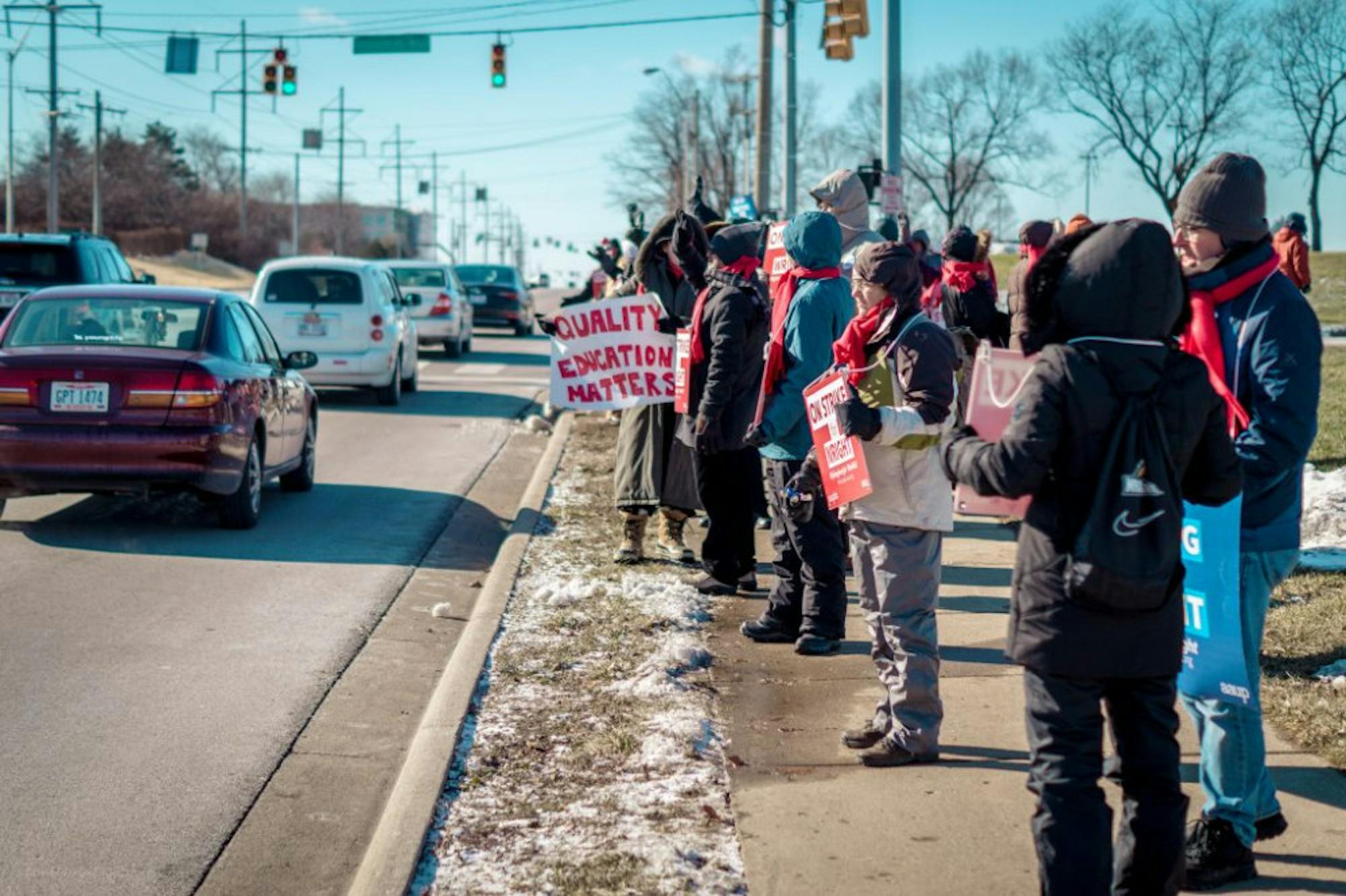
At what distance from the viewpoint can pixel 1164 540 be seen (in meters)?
3.95

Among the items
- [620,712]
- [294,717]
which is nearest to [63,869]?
[294,717]

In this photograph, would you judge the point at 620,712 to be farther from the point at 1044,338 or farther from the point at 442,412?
the point at 442,412

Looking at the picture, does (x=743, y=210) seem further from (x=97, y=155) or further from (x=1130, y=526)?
(x=97, y=155)

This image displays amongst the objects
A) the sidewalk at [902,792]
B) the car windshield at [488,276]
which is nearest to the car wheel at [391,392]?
the sidewalk at [902,792]

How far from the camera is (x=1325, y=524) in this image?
980cm

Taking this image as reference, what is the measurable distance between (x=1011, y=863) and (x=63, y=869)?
282 centimetres

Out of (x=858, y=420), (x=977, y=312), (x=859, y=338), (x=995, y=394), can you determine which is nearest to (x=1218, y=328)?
(x=995, y=394)

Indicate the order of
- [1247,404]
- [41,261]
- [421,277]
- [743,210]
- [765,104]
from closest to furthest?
[1247,404]
[41,261]
[743,210]
[765,104]
[421,277]

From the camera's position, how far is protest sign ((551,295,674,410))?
395 inches

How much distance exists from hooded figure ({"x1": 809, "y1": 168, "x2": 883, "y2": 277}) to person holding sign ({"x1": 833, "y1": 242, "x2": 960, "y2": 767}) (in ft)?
8.26

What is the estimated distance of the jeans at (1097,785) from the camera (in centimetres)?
403

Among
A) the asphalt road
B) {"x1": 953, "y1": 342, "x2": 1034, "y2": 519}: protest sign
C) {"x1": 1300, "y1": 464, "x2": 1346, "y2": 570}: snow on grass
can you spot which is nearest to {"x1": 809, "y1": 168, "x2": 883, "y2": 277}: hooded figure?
{"x1": 1300, "y1": 464, "x2": 1346, "y2": 570}: snow on grass

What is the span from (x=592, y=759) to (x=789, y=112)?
20831 millimetres

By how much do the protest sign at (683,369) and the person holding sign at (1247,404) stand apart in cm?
415
